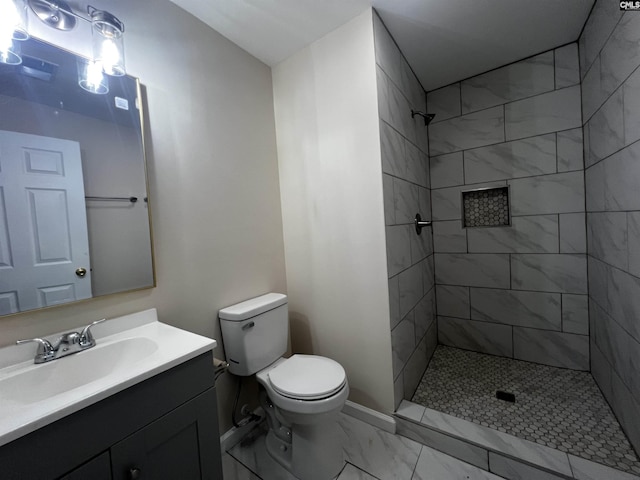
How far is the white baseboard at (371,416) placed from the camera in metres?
1.52

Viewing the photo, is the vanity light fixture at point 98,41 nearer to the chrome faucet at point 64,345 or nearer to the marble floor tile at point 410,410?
the chrome faucet at point 64,345

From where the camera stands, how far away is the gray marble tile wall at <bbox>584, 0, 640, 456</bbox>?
1.15m

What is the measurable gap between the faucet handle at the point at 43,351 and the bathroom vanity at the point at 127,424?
5 cm

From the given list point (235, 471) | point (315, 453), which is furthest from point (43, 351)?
point (315, 453)

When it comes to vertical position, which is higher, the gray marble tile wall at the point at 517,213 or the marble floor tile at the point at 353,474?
the gray marble tile wall at the point at 517,213

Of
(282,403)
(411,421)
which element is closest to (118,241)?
(282,403)

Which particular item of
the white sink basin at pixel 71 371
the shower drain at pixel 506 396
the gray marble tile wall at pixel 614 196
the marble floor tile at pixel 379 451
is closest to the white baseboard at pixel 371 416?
the marble floor tile at pixel 379 451

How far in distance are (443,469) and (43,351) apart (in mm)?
1765

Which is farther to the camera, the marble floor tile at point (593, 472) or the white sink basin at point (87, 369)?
the marble floor tile at point (593, 472)

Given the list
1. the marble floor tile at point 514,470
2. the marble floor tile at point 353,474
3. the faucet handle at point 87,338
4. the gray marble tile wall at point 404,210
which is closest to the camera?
the faucet handle at point 87,338

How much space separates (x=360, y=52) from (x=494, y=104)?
1.29 m

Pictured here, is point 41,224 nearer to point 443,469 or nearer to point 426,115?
point 443,469

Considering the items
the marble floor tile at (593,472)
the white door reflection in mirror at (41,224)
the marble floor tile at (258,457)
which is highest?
the white door reflection in mirror at (41,224)

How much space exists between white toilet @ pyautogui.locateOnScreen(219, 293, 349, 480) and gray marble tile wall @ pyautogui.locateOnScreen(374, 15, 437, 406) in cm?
46
